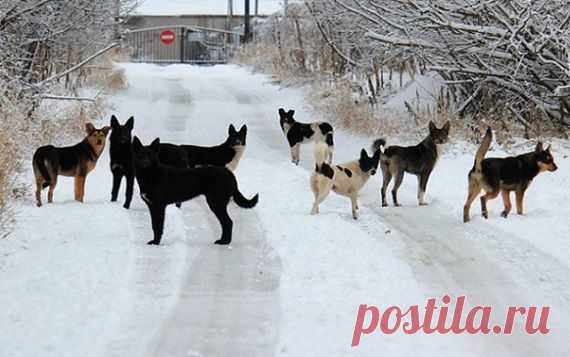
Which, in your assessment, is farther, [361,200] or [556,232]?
[361,200]

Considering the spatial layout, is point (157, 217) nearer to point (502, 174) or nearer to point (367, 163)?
point (367, 163)

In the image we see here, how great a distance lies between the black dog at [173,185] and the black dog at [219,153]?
2.93m

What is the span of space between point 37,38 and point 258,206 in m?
9.59

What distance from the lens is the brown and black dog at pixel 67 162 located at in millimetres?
12117

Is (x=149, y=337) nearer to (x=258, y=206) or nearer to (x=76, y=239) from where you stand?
(x=76, y=239)

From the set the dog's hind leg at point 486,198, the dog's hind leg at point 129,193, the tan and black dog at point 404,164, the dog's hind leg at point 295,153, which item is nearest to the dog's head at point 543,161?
the dog's hind leg at point 486,198

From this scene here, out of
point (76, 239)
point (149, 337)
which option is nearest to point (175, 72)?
point (76, 239)

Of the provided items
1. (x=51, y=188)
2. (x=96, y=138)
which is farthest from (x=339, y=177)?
(x=51, y=188)

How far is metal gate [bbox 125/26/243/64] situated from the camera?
57156mm

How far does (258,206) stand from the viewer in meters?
12.7

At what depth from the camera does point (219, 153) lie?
45.2 ft

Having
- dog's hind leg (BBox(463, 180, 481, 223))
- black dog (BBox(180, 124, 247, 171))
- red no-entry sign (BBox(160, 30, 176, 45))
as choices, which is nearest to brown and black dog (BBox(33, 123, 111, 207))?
black dog (BBox(180, 124, 247, 171))

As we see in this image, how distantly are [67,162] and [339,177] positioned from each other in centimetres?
361

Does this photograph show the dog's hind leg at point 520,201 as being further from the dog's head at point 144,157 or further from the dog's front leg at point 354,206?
the dog's head at point 144,157
